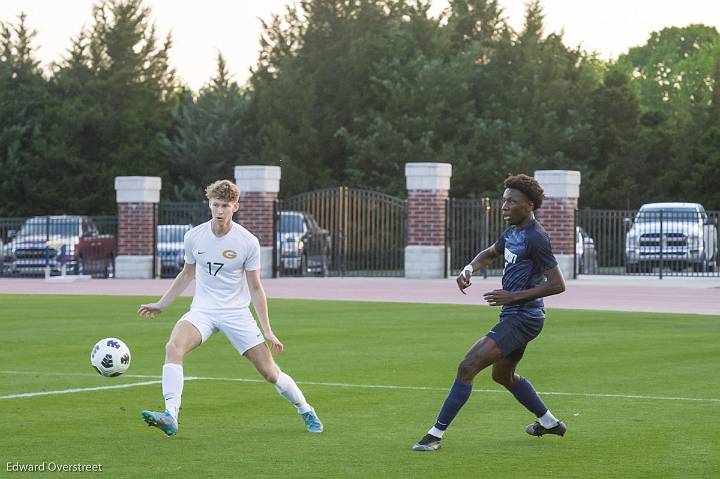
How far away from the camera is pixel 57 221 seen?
4112 cm

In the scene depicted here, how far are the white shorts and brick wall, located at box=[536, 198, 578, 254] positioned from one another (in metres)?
28.3

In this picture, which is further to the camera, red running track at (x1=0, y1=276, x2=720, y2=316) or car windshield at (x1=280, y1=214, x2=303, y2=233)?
car windshield at (x1=280, y1=214, x2=303, y2=233)

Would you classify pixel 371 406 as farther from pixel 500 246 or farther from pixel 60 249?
pixel 60 249

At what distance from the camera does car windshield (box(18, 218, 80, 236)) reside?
41031 millimetres

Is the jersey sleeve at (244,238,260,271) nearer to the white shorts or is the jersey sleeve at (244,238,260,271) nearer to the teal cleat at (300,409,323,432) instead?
the white shorts

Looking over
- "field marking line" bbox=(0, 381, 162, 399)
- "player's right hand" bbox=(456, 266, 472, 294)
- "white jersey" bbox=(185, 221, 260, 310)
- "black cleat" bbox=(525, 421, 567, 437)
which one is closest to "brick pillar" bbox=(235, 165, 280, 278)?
"field marking line" bbox=(0, 381, 162, 399)

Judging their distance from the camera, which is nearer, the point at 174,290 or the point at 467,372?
the point at 467,372

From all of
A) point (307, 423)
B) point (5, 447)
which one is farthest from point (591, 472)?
point (5, 447)

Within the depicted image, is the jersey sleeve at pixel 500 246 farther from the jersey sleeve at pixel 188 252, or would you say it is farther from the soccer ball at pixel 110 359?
the soccer ball at pixel 110 359

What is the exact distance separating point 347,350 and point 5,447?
8.21 meters

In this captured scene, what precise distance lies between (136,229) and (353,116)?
20.7 m

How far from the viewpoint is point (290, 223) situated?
4047cm

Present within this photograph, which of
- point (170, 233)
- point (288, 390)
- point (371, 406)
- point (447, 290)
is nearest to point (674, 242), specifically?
point (447, 290)

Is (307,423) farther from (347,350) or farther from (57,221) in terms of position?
(57,221)
